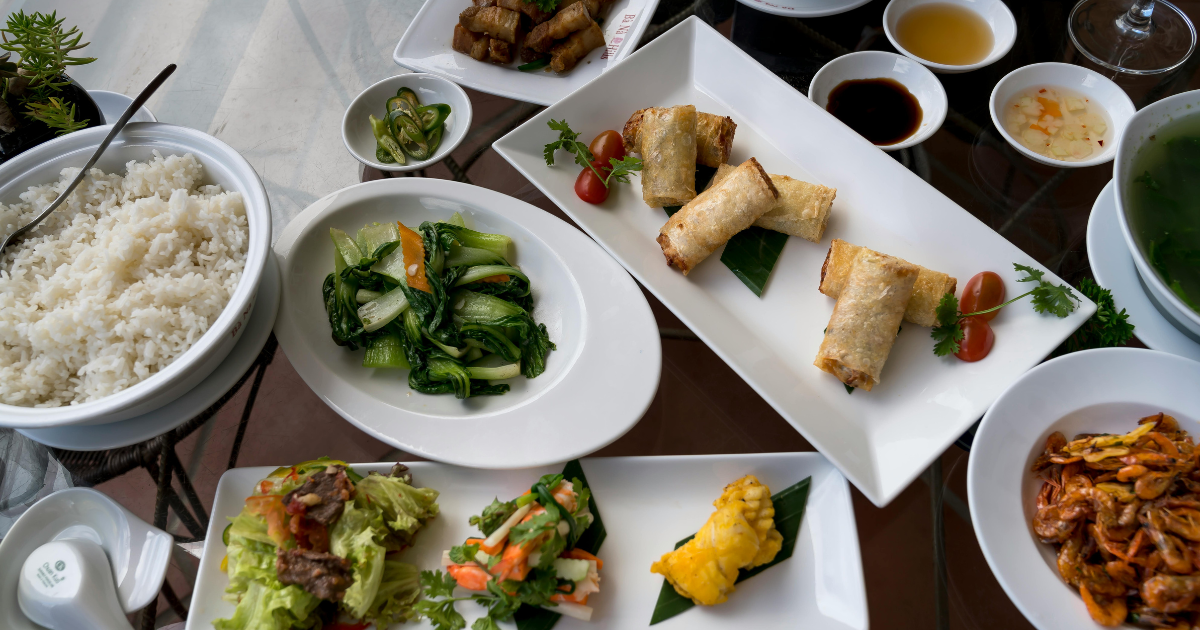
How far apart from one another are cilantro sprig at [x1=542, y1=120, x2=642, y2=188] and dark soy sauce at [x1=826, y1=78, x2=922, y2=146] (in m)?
0.88

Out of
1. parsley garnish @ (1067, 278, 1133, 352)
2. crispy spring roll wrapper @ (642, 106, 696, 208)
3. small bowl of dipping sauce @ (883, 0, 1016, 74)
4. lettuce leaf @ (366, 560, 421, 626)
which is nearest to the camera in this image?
lettuce leaf @ (366, 560, 421, 626)

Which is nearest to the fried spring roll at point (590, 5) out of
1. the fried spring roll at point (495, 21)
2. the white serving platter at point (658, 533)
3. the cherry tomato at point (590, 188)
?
the fried spring roll at point (495, 21)

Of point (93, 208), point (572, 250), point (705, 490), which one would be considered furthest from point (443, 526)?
point (93, 208)

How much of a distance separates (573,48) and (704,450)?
71.2 inches

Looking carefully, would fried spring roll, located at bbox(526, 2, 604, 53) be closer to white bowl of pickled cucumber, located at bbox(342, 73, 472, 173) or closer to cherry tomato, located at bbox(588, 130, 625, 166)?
white bowl of pickled cucumber, located at bbox(342, 73, 472, 173)

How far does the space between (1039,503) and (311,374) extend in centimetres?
213

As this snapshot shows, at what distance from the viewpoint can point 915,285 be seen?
2137 mm

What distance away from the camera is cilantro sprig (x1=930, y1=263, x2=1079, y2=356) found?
1.98 meters

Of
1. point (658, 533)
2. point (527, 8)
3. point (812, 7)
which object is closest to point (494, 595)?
point (658, 533)

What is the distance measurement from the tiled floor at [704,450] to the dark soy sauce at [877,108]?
1110 mm

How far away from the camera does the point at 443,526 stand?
1894mm

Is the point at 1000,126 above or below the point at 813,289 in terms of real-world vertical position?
above

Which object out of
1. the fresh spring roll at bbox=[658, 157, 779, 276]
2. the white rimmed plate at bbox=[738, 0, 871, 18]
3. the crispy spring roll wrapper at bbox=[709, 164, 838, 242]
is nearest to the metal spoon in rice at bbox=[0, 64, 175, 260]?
the fresh spring roll at bbox=[658, 157, 779, 276]

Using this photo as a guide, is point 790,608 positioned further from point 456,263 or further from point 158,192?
point 158,192
